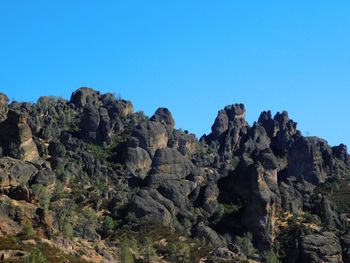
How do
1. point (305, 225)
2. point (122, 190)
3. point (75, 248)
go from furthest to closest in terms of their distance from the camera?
point (122, 190)
point (305, 225)
point (75, 248)

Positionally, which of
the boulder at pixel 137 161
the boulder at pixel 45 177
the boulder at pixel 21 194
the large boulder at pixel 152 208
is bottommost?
the boulder at pixel 21 194

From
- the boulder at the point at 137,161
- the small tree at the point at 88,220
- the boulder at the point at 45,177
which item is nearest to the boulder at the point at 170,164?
the boulder at the point at 137,161

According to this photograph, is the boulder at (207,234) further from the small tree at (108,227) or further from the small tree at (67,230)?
the small tree at (67,230)

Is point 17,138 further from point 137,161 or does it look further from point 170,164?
point 170,164

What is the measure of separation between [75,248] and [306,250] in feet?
209

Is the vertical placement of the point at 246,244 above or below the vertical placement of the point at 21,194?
above

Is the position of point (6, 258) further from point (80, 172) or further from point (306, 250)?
point (80, 172)

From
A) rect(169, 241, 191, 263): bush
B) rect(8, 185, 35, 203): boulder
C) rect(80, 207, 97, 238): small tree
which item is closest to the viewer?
rect(8, 185, 35, 203): boulder

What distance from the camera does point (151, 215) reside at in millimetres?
153250

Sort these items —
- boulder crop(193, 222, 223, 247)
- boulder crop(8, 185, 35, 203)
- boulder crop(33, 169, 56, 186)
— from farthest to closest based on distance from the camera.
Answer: boulder crop(33, 169, 56, 186) < boulder crop(193, 222, 223, 247) < boulder crop(8, 185, 35, 203)

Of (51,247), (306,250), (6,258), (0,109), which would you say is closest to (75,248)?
(51,247)

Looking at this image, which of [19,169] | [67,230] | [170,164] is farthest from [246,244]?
[19,169]

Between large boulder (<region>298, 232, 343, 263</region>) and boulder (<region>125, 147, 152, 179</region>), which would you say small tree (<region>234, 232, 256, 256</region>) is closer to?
large boulder (<region>298, 232, 343, 263</region>)

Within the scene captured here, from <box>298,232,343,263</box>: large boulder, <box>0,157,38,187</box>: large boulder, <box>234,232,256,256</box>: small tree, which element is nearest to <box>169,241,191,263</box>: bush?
<box>234,232,256,256</box>: small tree
